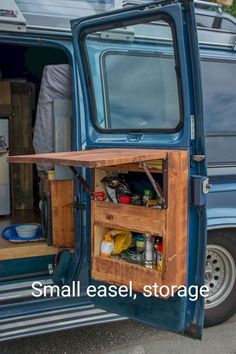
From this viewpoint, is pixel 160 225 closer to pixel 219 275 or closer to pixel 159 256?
pixel 159 256

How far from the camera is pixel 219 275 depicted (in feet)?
13.4

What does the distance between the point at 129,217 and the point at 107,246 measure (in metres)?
0.30

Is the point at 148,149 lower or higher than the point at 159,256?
higher

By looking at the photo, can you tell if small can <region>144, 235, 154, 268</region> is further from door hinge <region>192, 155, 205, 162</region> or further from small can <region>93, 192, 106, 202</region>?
door hinge <region>192, 155, 205, 162</region>

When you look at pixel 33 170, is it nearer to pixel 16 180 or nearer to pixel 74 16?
pixel 16 180

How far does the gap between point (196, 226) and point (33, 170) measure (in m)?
3.34

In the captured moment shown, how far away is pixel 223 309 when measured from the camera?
4062mm

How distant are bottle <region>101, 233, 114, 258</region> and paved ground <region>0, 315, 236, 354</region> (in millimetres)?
996

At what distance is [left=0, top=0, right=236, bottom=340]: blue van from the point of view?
8.79 feet

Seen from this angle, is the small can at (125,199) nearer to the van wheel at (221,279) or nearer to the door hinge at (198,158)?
the door hinge at (198,158)

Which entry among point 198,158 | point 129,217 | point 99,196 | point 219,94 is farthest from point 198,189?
point 219,94

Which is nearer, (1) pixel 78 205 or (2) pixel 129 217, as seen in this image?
(2) pixel 129 217

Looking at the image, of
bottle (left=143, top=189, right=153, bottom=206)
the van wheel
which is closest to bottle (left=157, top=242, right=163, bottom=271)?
bottle (left=143, top=189, right=153, bottom=206)

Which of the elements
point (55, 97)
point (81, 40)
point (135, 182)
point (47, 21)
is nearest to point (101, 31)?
point (81, 40)
